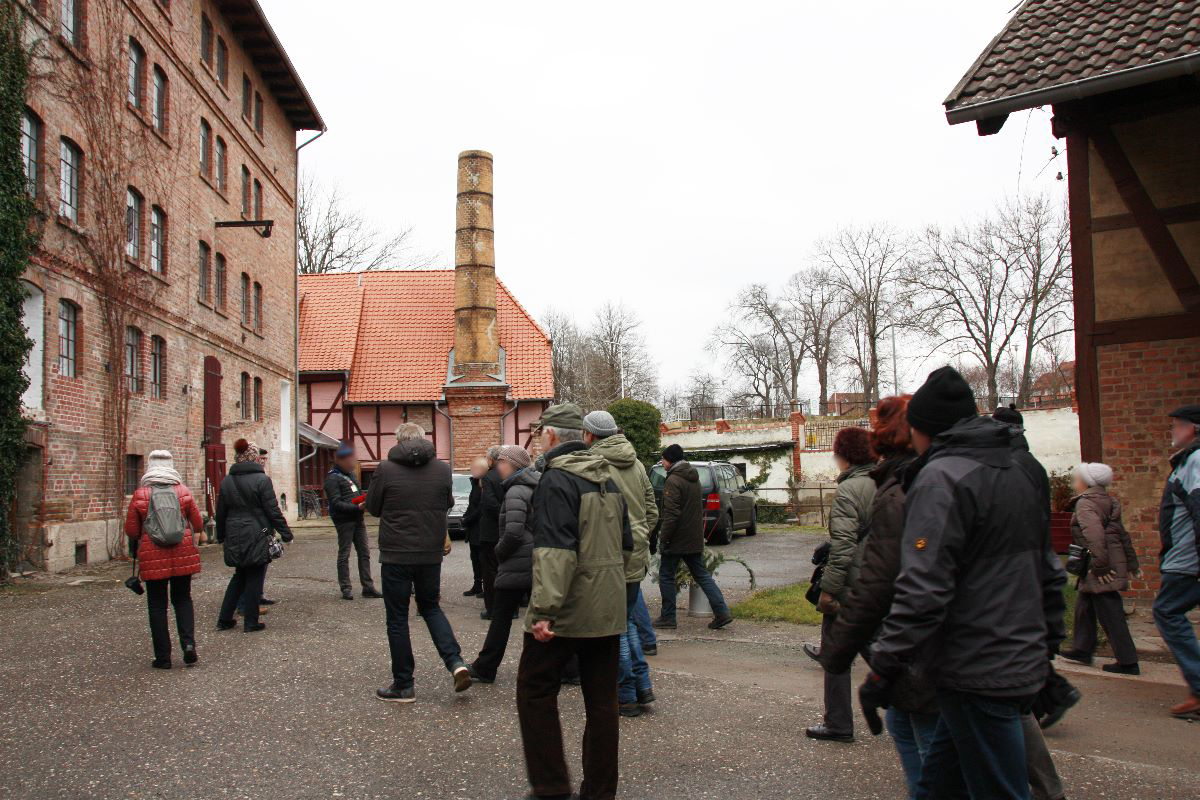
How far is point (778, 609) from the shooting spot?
33.0 feet

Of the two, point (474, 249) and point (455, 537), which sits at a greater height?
point (474, 249)

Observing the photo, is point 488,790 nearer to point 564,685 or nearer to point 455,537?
point 564,685

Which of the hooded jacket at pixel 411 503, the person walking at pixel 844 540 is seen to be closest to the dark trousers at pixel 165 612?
the hooded jacket at pixel 411 503

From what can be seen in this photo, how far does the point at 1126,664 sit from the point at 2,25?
1535 cm

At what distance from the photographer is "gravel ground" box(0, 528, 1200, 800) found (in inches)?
187

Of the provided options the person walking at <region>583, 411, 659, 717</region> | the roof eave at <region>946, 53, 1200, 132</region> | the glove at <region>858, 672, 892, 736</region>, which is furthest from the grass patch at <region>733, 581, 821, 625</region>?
the glove at <region>858, 672, 892, 736</region>

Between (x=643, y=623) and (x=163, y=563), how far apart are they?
373cm

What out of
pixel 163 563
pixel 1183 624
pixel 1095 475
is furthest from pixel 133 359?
Answer: pixel 1183 624

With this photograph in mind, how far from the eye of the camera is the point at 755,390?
6362 centimetres

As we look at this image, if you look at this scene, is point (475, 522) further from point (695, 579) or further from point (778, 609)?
point (778, 609)

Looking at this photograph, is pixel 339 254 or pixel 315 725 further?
pixel 339 254

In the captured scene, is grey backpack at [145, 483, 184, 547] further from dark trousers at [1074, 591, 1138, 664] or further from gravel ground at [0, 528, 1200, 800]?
dark trousers at [1074, 591, 1138, 664]

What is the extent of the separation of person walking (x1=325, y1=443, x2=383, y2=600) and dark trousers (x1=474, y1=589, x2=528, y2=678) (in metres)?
4.54

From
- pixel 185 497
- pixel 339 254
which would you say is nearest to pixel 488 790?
pixel 185 497
